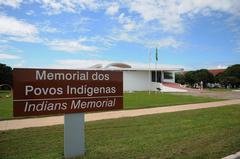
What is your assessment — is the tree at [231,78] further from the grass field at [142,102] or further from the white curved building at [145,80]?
the grass field at [142,102]

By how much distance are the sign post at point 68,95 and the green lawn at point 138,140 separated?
0.69m

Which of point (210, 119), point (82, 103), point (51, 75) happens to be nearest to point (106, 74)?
point (82, 103)

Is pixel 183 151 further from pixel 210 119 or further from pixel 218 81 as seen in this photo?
pixel 218 81

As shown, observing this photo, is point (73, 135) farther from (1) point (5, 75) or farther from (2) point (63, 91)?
(1) point (5, 75)

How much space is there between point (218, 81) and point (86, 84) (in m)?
70.7

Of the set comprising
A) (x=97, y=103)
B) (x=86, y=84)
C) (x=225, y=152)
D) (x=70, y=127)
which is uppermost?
(x=86, y=84)

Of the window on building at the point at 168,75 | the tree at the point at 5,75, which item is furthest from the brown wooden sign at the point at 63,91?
the window on building at the point at 168,75

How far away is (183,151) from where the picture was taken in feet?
24.3

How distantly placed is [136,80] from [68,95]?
45.9 metres

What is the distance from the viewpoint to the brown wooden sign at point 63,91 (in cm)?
622

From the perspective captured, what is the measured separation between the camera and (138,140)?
28.0 ft

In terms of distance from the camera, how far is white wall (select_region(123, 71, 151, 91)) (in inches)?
2034

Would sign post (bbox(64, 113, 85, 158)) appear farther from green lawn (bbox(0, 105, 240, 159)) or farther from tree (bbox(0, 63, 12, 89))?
tree (bbox(0, 63, 12, 89))

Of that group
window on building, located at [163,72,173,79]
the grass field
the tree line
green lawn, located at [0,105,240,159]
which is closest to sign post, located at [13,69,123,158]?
green lawn, located at [0,105,240,159]
